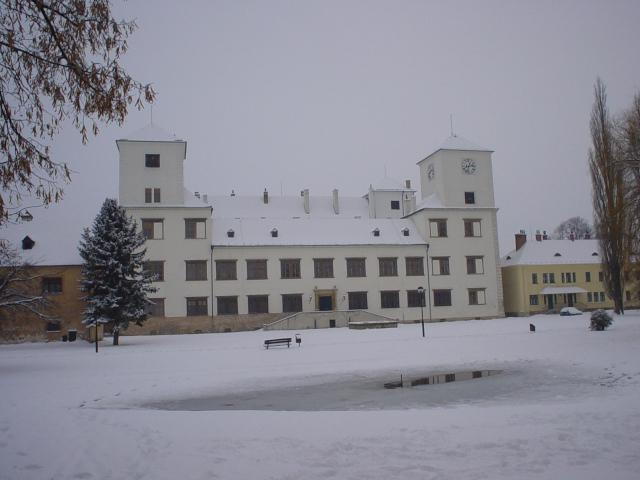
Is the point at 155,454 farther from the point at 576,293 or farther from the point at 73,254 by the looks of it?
the point at 576,293

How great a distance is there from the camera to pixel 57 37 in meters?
7.06

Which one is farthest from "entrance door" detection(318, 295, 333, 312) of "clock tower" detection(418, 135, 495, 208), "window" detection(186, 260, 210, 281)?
"clock tower" detection(418, 135, 495, 208)

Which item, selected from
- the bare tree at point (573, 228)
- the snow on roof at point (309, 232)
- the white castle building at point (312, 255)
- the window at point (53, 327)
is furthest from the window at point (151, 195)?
the bare tree at point (573, 228)

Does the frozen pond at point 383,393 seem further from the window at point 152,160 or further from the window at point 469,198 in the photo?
the window at point 469,198

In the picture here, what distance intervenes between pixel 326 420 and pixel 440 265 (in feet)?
138

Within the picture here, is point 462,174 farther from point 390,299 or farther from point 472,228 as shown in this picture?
point 390,299

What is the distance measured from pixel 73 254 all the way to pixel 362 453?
1454 inches

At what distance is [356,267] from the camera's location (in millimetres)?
48594

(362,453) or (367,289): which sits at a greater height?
(367,289)

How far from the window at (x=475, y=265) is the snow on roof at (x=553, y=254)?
487 centimetres

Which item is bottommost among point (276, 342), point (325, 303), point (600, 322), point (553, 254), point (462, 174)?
point (276, 342)

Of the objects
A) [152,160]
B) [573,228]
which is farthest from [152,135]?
[573,228]

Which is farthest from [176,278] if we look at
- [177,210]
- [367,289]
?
[367,289]

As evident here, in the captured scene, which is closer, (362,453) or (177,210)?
(362,453)
